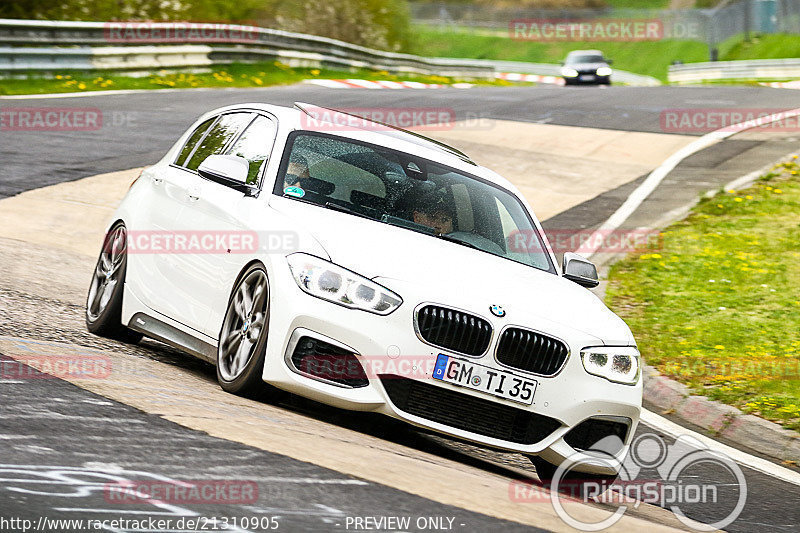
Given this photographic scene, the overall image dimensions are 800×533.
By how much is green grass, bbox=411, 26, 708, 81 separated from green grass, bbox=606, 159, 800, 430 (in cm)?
5746

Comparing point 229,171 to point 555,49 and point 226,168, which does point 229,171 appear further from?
point 555,49

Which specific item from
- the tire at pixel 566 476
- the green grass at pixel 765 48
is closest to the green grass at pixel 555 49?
the green grass at pixel 765 48

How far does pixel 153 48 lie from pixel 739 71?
2839cm

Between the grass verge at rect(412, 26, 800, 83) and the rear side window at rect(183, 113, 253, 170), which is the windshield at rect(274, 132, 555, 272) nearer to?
the rear side window at rect(183, 113, 253, 170)

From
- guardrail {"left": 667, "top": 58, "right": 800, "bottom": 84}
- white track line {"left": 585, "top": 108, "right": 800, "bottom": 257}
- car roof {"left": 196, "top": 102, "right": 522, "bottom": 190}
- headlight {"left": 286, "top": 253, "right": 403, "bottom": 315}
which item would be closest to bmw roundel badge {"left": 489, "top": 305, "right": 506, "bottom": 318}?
headlight {"left": 286, "top": 253, "right": 403, "bottom": 315}

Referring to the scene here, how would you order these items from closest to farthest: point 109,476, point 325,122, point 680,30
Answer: point 109,476
point 325,122
point 680,30

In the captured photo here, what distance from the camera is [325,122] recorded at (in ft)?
25.7

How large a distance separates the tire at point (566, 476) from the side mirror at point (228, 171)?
7.34 feet

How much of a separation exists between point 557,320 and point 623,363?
47 centimetres

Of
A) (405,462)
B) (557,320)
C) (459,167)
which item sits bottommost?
(405,462)

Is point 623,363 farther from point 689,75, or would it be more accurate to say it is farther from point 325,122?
point 689,75

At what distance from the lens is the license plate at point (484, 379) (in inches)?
239

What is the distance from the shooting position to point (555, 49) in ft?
286

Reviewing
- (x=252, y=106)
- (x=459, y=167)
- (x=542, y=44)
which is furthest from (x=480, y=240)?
(x=542, y=44)
